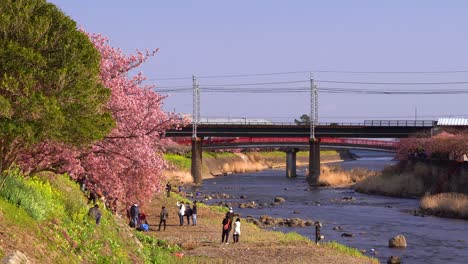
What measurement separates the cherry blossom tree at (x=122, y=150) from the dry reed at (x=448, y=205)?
1354 inches

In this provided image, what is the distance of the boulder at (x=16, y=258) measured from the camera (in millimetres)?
20016

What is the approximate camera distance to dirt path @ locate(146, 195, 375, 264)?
3734 centimetres

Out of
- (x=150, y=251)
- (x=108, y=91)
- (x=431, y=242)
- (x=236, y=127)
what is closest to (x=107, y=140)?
(x=150, y=251)

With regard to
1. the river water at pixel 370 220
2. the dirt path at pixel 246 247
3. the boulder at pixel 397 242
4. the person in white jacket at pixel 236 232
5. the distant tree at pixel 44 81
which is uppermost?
the distant tree at pixel 44 81

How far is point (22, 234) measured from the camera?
22.8 m

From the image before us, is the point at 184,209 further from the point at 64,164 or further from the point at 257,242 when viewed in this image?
the point at 64,164

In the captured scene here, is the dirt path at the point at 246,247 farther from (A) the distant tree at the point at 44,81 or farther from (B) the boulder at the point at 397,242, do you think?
(A) the distant tree at the point at 44,81

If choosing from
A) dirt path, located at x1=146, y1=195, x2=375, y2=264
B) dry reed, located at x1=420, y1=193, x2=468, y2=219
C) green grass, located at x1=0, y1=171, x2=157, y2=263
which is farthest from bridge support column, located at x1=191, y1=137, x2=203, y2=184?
green grass, located at x1=0, y1=171, x2=157, y2=263

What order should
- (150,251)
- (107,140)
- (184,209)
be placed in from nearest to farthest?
(150,251), (107,140), (184,209)

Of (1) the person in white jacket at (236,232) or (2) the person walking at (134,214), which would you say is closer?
(1) the person in white jacket at (236,232)

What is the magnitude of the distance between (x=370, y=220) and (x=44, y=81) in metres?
48.6

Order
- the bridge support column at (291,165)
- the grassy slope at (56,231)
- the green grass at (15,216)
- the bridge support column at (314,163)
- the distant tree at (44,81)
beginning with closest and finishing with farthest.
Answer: the grassy slope at (56,231)
the green grass at (15,216)
the distant tree at (44,81)
the bridge support column at (314,163)
the bridge support column at (291,165)

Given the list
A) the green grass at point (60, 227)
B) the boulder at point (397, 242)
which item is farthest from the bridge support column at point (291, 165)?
the green grass at point (60, 227)

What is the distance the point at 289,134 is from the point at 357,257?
89.1 metres
